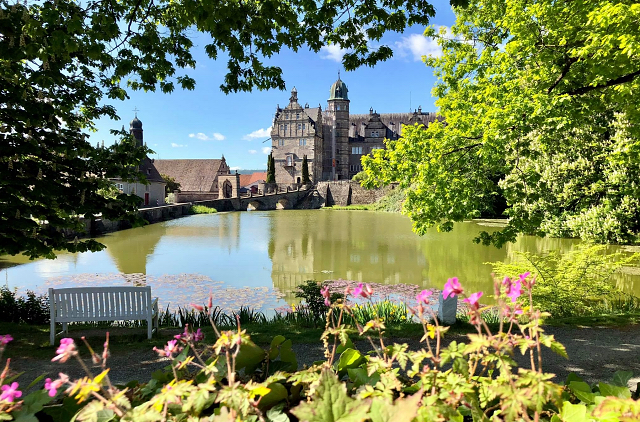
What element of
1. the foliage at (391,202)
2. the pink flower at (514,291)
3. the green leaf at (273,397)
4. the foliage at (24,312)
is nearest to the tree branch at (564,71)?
the pink flower at (514,291)

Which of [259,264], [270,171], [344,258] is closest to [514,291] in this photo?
[259,264]

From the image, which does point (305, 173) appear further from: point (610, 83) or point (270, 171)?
point (610, 83)

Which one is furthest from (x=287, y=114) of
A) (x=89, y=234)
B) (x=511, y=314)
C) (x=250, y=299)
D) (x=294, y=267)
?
(x=511, y=314)

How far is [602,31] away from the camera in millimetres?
6520

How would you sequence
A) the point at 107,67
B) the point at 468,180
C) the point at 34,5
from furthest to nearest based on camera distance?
the point at 468,180 < the point at 107,67 < the point at 34,5

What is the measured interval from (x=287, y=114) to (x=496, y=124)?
6479cm

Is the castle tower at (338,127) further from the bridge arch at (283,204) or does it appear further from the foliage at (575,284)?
the foliage at (575,284)

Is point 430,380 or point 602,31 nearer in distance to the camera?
point 430,380

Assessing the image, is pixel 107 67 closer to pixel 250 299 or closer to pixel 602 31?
pixel 250 299

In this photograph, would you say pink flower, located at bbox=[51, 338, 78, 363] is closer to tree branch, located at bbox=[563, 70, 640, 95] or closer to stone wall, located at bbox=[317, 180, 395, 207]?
tree branch, located at bbox=[563, 70, 640, 95]

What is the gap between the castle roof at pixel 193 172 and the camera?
6106cm

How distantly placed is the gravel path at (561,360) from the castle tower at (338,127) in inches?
2738

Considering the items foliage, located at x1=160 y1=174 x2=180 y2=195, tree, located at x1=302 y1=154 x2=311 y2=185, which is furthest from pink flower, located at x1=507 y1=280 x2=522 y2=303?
tree, located at x1=302 y1=154 x2=311 y2=185

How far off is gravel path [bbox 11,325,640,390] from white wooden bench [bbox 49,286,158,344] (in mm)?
925
